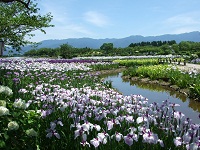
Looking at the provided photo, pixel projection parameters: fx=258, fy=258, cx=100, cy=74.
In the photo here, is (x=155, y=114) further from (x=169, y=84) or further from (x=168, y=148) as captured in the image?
(x=169, y=84)

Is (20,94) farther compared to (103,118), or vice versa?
(20,94)

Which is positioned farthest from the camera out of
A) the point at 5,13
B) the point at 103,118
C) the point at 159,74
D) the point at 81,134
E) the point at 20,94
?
the point at 5,13

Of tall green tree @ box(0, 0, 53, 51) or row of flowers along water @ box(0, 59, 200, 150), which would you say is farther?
tall green tree @ box(0, 0, 53, 51)

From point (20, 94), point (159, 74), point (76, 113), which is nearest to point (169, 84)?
point (159, 74)

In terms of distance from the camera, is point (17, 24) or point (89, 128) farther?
point (17, 24)

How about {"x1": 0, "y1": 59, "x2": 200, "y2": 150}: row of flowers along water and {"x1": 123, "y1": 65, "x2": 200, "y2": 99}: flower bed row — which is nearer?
{"x1": 0, "y1": 59, "x2": 200, "y2": 150}: row of flowers along water

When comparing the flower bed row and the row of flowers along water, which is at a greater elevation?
the row of flowers along water

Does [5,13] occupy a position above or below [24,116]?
above

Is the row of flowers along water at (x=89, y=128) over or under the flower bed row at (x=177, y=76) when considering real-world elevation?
over

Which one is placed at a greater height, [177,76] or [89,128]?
[89,128]

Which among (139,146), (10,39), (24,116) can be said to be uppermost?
(10,39)

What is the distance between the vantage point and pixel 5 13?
18.8m

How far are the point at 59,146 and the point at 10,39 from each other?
16.4 meters

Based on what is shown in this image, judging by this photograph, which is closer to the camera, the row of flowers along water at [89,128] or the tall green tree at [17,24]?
the row of flowers along water at [89,128]
